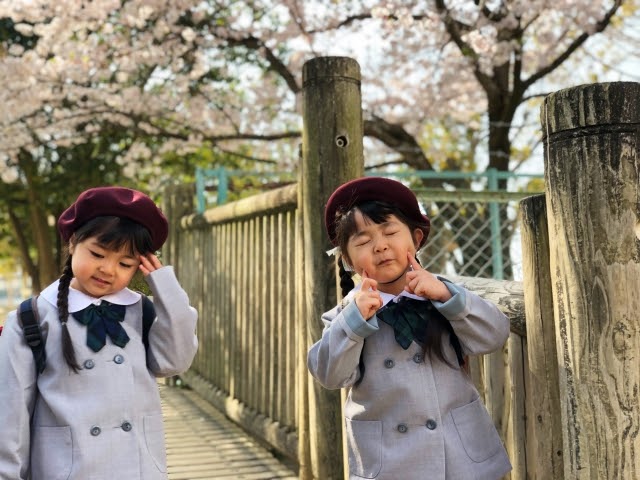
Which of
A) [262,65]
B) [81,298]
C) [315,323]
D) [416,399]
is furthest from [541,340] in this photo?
[262,65]

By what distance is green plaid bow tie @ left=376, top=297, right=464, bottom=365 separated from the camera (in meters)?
1.88

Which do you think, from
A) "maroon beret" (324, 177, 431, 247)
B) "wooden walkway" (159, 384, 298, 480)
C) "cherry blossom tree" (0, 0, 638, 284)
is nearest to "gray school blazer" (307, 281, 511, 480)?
"maroon beret" (324, 177, 431, 247)

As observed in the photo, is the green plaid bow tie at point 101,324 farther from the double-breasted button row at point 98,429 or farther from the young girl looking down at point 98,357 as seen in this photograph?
the double-breasted button row at point 98,429

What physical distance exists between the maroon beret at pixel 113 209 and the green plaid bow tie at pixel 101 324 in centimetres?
21

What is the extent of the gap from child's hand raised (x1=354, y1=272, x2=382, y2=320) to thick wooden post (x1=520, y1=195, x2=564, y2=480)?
14.2 inches

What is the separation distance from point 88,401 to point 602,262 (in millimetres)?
1268

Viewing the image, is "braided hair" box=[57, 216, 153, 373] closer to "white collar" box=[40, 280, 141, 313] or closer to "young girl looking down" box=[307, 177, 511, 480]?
"white collar" box=[40, 280, 141, 313]

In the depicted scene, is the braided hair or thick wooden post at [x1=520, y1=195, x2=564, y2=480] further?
the braided hair

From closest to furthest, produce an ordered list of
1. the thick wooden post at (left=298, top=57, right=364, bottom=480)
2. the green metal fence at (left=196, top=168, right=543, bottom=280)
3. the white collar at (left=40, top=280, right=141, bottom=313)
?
the white collar at (left=40, top=280, right=141, bottom=313)
the thick wooden post at (left=298, top=57, right=364, bottom=480)
the green metal fence at (left=196, top=168, right=543, bottom=280)

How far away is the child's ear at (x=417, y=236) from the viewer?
6.68ft

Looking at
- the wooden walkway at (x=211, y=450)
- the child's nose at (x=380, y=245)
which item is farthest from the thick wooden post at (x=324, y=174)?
the child's nose at (x=380, y=245)

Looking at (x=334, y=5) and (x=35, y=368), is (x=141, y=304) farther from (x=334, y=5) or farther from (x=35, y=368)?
(x=334, y=5)

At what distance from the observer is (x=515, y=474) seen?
200 centimetres

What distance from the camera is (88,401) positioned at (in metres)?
1.92
